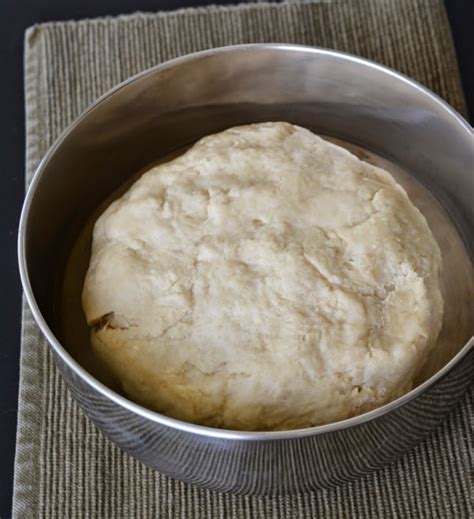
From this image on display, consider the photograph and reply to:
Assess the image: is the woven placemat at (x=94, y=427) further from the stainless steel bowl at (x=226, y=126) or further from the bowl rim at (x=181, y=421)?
the bowl rim at (x=181, y=421)

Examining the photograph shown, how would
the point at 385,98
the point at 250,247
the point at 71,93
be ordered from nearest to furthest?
the point at 250,247 < the point at 385,98 < the point at 71,93

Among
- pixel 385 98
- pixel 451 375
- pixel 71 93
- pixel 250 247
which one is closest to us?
pixel 451 375

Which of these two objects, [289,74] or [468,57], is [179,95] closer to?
[289,74]

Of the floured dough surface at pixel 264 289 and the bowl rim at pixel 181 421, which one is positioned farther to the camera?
the floured dough surface at pixel 264 289

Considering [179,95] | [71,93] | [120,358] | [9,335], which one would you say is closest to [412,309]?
[120,358]

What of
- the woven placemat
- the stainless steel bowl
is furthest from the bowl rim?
the woven placemat

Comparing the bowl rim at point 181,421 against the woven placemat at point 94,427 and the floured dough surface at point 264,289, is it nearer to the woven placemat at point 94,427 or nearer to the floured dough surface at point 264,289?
the floured dough surface at point 264,289

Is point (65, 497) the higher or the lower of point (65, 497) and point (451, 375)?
the lower

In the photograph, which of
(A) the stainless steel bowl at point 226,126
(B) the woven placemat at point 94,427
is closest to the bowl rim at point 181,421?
(A) the stainless steel bowl at point 226,126
